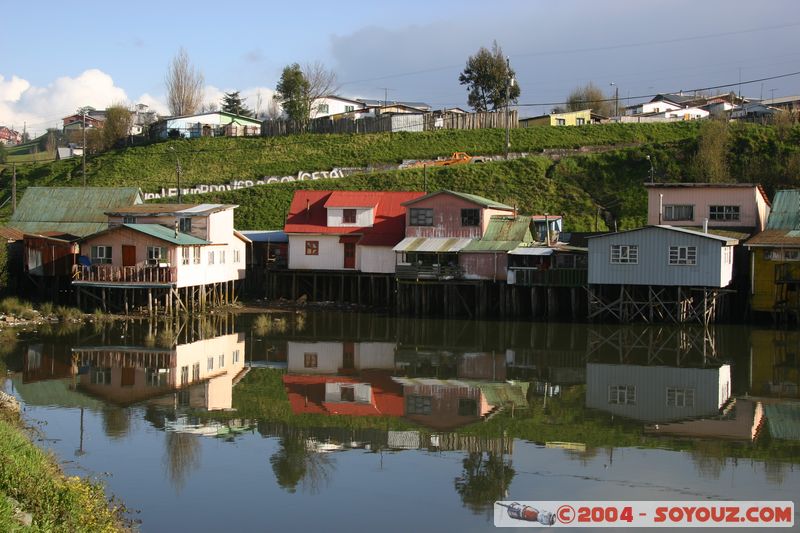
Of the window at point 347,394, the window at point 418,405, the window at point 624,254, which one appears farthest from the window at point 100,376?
the window at point 624,254

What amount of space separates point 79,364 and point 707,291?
2425 centimetres

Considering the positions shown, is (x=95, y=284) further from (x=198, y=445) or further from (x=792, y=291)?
(x=792, y=291)

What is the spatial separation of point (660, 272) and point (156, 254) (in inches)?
847

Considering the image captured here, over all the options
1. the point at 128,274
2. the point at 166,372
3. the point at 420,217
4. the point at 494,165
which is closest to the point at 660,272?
the point at 420,217

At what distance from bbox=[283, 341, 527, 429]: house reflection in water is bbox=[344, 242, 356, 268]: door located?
11363 millimetres

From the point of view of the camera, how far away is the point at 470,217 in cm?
4641

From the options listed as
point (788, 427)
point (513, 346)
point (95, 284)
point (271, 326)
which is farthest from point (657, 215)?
point (95, 284)

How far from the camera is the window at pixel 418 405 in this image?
1009 inches

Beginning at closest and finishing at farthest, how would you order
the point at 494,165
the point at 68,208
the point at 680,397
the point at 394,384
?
1. the point at 680,397
2. the point at 394,384
3. the point at 68,208
4. the point at 494,165

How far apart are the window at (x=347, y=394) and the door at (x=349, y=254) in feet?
64.7

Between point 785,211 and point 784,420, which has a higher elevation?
point 785,211

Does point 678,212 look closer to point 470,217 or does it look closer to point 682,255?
point 682,255

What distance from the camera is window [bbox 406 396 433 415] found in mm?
25625

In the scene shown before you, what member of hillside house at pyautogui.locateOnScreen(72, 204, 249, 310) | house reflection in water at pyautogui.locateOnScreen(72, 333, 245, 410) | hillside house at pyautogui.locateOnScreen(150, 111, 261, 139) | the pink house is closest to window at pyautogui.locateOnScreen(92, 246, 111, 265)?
hillside house at pyautogui.locateOnScreen(72, 204, 249, 310)
